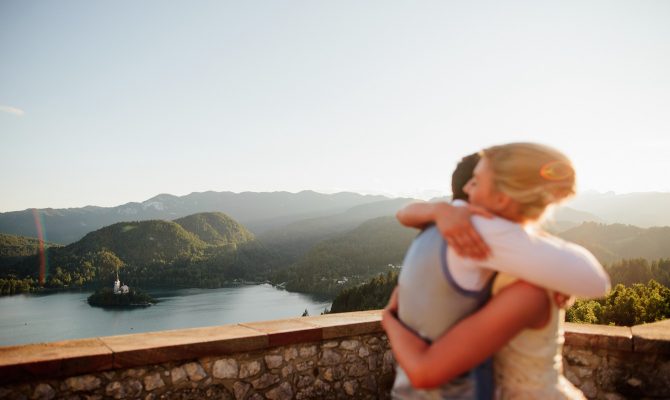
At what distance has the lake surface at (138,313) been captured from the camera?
58950 mm

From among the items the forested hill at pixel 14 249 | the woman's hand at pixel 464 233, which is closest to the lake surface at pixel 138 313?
the forested hill at pixel 14 249

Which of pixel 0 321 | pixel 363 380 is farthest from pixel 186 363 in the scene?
pixel 0 321

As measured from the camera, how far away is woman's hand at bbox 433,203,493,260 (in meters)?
0.93

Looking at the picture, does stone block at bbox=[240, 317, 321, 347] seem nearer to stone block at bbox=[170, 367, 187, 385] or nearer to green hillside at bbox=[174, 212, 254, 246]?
stone block at bbox=[170, 367, 187, 385]

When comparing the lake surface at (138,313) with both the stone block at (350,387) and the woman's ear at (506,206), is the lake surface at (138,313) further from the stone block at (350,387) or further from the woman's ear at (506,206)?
the woman's ear at (506,206)

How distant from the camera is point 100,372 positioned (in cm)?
263

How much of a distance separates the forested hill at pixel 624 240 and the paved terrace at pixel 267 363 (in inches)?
2900

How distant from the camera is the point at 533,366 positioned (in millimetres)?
1061

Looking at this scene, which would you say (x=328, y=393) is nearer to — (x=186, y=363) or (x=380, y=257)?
(x=186, y=363)

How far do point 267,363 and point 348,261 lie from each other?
9550cm

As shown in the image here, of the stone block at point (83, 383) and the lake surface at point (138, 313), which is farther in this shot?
the lake surface at point (138, 313)

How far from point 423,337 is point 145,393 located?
2.38 m

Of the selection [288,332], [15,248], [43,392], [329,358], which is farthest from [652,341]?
[15,248]

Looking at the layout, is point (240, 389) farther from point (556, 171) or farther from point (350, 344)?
point (556, 171)
